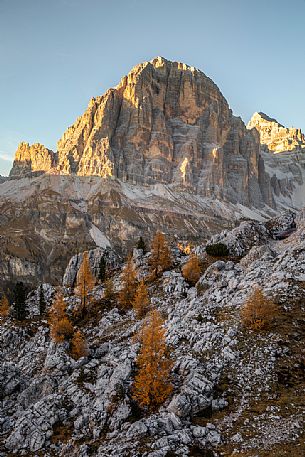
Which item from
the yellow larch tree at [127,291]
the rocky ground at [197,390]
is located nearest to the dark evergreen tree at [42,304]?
the yellow larch tree at [127,291]

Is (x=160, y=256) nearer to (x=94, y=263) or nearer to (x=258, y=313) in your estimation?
(x=94, y=263)

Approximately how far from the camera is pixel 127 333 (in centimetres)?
5988

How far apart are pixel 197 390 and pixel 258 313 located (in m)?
11.0

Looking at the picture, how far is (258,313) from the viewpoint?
40.4 meters

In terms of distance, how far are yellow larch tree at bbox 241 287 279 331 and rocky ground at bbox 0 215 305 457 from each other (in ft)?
2.82

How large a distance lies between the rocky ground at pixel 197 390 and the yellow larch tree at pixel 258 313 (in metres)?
0.86

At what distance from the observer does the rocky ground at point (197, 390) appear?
2914cm

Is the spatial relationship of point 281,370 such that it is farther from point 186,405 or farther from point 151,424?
point 151,424

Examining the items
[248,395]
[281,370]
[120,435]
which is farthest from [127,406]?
[281,370]

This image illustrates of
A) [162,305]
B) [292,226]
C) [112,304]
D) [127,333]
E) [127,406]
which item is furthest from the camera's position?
[292,226]

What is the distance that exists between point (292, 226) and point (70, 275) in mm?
58749

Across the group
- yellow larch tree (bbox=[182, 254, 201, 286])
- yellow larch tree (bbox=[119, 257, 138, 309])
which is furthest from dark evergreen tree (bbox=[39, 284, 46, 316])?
yellow larch tree (bbox=[182, 254, 201, 286])

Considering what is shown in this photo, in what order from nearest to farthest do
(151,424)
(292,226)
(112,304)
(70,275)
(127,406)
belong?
(151,424) → (127,406) → (112,304) → (292,226) → (70,275)

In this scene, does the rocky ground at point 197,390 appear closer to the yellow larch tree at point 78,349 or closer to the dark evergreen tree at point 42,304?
the yellow larch tree at point 78,349
